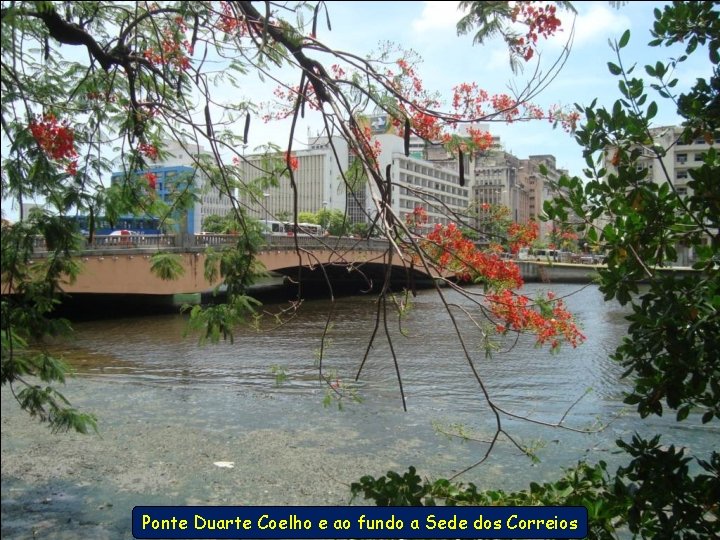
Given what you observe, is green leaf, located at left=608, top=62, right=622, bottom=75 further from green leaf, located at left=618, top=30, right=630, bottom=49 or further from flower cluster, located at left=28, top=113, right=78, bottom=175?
flower cluster, located at left=28, top=113, right=78, bottom=175

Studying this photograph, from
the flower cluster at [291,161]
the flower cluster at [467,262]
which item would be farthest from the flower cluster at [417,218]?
the flower cluster at [291,161]

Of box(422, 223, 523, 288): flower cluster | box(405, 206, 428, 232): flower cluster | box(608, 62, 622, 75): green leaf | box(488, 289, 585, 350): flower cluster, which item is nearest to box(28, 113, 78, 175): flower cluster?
box(422, 223, 523, 288): flower cluster

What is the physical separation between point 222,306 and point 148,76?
2.17 metres

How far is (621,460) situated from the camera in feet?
16.4

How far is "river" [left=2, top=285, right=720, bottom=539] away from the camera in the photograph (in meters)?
4.34

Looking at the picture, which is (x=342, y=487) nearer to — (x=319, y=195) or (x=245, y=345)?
(x=245, y=345)

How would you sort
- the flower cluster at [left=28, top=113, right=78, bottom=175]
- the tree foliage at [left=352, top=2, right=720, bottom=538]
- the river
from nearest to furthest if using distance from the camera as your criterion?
the tree foliage at [left=352, top=2, right=720, bottom=538], the flower cluster at [left=28, top=113, right=78, bottom=175], the river

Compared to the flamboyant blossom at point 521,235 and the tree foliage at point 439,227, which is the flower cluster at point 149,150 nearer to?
the tree foliage at point 439,227

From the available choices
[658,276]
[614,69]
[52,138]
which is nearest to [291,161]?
[52,138]

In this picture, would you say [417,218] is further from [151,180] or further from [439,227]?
[151,180]

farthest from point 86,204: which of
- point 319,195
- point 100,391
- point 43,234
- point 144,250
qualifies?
point 144,250

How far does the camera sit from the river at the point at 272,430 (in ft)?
14.3

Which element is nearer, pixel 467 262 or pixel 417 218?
pixel 467 262

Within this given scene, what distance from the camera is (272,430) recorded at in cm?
609
